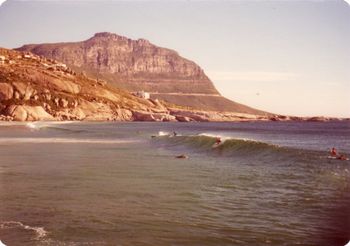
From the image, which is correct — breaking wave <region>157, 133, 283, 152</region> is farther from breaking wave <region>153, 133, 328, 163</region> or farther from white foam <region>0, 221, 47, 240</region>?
white foam <region>0, 221, 47, 240</region>

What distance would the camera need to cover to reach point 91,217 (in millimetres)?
11328

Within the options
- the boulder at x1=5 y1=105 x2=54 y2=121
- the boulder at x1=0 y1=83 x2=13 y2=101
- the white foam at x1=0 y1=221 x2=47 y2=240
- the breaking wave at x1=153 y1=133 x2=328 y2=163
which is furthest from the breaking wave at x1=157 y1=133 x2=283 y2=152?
the boulder at x1=0 y1=83 x2=13 y2=101

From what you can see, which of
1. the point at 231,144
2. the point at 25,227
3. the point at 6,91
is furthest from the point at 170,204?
the point at 6,91

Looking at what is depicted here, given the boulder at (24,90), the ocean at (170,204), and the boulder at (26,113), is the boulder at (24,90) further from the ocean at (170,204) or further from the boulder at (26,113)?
the ocean at (170,204)

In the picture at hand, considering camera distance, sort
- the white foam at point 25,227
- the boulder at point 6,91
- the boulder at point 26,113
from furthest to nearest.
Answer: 1. the boulder at point 6,91
2. the boulder at point 26,113
3. the white foam at point 25,227

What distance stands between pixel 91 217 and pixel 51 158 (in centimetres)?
1410

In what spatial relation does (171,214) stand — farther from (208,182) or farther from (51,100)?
(51,100)

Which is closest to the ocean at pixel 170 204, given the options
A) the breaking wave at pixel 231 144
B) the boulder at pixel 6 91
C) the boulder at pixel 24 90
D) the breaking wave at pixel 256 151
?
the breaking wave at pixel 256 151

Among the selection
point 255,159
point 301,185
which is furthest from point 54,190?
point 255,159

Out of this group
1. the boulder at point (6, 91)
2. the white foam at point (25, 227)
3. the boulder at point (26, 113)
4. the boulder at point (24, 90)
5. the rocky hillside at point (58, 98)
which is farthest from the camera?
the boulder at point (24, 90)

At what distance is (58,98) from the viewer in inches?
4345

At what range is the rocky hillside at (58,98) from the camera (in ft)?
311

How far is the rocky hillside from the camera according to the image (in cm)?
9475

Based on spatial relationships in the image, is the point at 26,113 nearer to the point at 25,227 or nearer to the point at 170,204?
the point at 170,204
